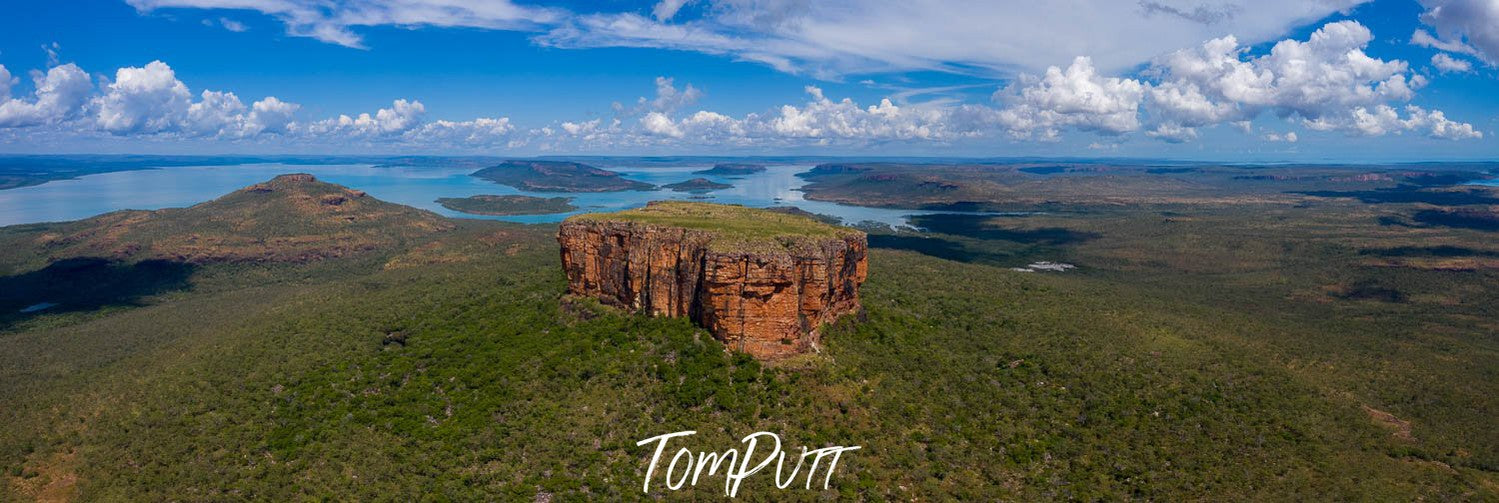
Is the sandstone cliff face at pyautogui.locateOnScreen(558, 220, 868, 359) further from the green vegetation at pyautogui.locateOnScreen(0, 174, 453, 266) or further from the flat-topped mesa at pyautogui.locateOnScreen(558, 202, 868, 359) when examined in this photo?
the green vegetation at pyautogui.locateOnScreen(0, 174, 453, 266)

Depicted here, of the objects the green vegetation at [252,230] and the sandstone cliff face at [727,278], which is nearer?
the sandstone cliff face at [727,278]

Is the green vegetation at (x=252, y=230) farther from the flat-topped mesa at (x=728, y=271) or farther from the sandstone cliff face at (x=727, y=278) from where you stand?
the sandstone cliff face at (x=727, y=278)

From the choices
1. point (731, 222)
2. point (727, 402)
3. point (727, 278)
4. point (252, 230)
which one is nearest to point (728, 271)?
point (727, 278)

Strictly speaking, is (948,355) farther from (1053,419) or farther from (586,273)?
(586,273)
